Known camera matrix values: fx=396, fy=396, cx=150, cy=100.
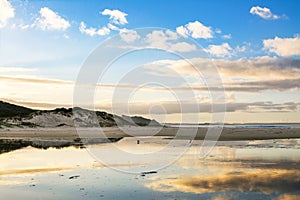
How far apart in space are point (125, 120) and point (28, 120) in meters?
48.6

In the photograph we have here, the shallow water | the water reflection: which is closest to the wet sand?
the shallow water

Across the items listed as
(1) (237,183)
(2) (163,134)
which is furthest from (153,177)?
(2) (163,134)

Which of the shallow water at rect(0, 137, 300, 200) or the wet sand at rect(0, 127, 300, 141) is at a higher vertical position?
the wet sand at rect(0, 127, 300, 141)

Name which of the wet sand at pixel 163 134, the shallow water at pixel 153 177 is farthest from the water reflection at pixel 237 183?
the wet sand at pixel 163 134

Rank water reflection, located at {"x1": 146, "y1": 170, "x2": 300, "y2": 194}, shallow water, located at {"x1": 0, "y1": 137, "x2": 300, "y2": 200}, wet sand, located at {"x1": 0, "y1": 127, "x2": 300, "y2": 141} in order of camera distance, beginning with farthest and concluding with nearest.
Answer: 1. wet sand, located at {"x1": 0, "y1": 127, "x2": 300, "y2": 141}
2. water reflection, located at {"x1": 146, "y1": 170, "x2": 300, "y2": 194}
3. shallow water, located at {"x1": 0, "y1": 137, "x2": 300, "y2": 200}

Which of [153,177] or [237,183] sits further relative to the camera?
[153,177]

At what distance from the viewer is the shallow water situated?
1734 cm

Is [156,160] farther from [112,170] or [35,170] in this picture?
[35,170]

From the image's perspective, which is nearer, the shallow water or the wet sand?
the shallow water

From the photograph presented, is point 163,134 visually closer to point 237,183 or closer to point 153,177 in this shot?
point 153,177

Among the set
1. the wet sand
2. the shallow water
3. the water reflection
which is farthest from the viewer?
the wet sand

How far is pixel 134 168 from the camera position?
25.4m

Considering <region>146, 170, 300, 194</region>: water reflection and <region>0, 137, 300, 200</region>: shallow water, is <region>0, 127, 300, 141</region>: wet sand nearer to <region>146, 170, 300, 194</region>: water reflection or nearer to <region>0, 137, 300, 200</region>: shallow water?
<region>0, 137, 300, 200</region>: shallow water

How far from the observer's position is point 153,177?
71.6 feet
